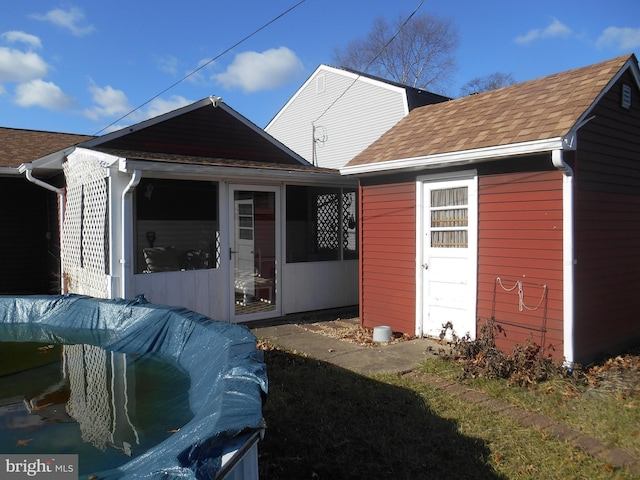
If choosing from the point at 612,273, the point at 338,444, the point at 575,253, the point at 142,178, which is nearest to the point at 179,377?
the point at 338,444

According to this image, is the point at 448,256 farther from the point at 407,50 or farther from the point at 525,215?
the point at 407,50

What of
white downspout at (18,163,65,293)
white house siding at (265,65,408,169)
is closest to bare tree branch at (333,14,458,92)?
white house siding at (265,65,408,169)

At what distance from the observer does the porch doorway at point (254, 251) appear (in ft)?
25.3

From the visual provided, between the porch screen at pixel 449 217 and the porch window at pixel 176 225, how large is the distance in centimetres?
324

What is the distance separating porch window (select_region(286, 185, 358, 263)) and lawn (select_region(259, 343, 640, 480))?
3.62m

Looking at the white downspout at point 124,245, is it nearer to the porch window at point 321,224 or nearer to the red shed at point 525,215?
the porch window at point 321,224

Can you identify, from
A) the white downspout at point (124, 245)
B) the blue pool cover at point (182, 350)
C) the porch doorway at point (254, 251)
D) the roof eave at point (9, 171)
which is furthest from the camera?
the roof eave at point (9, 171)

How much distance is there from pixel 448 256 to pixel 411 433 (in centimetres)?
298

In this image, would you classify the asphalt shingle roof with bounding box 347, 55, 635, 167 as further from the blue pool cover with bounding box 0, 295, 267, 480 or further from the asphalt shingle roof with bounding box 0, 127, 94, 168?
the asphalt shingle roof with bounding box 0, 127, 94, 168

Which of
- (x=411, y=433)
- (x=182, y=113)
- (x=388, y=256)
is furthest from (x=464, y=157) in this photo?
(x=182, y=113)

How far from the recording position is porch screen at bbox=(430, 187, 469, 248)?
618 cm

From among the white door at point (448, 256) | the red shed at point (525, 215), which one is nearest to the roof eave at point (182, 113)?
the red shed at point (525, 215)

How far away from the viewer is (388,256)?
715cm

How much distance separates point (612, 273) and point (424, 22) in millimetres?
22937
